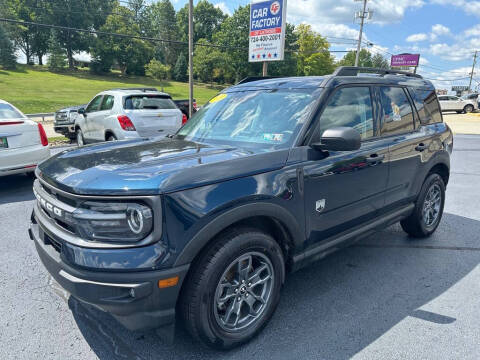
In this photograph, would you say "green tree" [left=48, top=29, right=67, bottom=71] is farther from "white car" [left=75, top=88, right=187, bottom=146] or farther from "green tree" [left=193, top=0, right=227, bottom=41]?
"white car" [left=75, top=88, right=187, bottom=146]

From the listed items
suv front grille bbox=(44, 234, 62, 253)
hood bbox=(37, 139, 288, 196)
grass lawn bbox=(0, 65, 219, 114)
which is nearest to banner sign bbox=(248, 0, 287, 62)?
hood bbox=(37, 139, 288, 196)

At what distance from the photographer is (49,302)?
2906 mm

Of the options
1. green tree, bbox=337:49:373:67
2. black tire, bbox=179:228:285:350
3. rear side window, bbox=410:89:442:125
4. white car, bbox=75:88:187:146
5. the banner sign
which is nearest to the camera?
black tire, bbox=179:228:285:350

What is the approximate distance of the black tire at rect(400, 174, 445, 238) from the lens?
4.07m

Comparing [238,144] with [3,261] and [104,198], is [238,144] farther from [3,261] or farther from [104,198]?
[3,261]

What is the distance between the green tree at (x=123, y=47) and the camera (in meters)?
65.1

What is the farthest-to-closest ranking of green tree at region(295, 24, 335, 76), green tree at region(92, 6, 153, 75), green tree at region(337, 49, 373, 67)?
1. green tree at region(337, 49, 373, 67)
2. green tree at region(92, 6, 153, 75)
3. green tree at region(295, 24, 335, 76)

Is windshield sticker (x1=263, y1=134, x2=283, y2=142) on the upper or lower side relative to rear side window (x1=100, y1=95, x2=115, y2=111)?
lower

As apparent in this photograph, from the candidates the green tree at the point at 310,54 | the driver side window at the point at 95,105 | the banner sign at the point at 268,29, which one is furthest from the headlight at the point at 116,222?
the green tree at the point at 310,54

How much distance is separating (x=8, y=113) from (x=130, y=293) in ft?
18.5

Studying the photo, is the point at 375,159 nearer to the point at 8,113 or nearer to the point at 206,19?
the point at 8,113

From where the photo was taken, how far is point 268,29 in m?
13.2

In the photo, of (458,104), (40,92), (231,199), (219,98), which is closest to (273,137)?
(231,199)

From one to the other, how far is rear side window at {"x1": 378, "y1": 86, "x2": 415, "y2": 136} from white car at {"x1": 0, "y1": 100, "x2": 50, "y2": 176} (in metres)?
5.60
